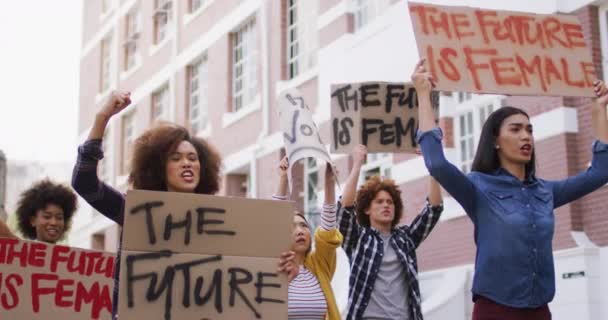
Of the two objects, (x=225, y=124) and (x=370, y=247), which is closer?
(x=370, y=247)

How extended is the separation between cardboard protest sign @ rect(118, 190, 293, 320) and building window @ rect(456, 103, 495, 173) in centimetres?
818

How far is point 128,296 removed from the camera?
4.33 m

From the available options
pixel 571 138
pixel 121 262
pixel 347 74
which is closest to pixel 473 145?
pixel 571 138

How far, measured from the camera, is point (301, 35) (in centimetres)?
1747

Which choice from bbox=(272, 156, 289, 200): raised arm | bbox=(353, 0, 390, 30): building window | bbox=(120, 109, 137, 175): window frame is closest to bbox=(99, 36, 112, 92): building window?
bbox=(120, 109, 137, 175): window frame

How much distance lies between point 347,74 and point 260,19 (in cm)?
380

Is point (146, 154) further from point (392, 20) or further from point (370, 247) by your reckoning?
point (392, 20)

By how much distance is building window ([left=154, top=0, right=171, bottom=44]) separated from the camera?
23.6m

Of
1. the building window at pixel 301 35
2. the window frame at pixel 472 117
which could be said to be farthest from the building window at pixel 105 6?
the window frame at pixel 472 117

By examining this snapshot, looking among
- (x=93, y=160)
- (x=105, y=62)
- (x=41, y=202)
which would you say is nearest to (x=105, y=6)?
(x=105, y=62)

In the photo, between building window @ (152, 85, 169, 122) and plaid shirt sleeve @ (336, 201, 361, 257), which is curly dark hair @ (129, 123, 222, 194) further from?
building window @ (152, 85, 169, 122)

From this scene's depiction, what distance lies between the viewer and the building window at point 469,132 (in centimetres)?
1255

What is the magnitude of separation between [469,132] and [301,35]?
5365mm

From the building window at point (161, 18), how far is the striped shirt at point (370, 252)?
58.0 ft
